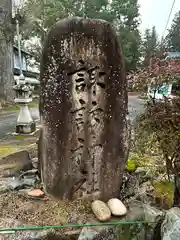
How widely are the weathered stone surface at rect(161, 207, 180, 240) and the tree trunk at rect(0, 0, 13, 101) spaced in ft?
43.9

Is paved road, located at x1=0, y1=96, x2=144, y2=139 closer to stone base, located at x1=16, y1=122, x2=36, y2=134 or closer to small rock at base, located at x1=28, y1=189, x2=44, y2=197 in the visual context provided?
stone base, located at x1=16, y1=122, x2=36, y2=134

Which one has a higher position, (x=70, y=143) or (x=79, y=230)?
(x=70, y=143)

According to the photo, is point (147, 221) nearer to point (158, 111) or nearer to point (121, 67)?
point (158, 111)

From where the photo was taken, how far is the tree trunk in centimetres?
1312

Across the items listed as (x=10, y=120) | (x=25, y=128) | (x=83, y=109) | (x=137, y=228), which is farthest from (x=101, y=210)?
(x=10, y=120)

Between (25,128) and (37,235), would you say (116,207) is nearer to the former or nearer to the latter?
(37,235)

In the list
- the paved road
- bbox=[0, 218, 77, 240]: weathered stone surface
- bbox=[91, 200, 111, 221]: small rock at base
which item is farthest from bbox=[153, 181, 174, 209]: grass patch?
the paved road

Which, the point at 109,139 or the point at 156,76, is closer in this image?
the point at 109,139

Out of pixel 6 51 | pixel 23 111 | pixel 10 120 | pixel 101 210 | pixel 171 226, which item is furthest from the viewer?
pixel 6 51

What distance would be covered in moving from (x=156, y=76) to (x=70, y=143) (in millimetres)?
3248

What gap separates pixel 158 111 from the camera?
9.32 feet

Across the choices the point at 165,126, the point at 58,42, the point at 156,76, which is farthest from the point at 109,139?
the point at 156,76

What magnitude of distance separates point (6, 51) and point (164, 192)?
14058mm

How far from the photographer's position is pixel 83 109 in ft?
8.59
